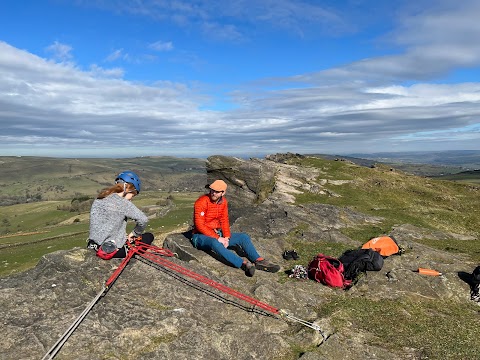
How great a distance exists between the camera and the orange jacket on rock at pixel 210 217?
15.1 meters

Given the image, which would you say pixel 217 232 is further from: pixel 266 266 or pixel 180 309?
pixel 180 309

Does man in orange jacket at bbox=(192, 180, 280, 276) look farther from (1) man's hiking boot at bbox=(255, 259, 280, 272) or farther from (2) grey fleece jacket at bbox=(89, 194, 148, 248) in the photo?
(2) grey fleece jacket at bbox=(89, 194, 148, 248)

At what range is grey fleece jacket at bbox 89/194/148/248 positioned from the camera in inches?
448

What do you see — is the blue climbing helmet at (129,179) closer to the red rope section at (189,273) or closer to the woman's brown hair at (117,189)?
the woman's brown hair at (117,189)

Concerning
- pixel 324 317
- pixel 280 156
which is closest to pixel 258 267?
pixel 324 317

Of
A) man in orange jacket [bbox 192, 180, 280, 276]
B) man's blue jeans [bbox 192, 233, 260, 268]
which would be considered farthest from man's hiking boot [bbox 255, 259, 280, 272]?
man's blue jeans [bbox 192, 233, 260, 268]

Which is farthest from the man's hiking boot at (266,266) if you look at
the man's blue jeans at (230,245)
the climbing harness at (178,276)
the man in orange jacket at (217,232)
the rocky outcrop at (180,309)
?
the climbing harness at (178,276)

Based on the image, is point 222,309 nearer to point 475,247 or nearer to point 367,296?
point 367,296

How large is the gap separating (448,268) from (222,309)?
11693mm

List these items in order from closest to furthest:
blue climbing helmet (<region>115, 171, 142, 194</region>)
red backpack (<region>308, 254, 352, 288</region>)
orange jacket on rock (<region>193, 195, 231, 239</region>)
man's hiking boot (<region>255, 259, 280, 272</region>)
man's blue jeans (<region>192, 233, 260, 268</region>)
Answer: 1. blue climbing helmet (<region>115, 171, 142, 194</region>)
2. man's blue jeans (<region>192, 233, 260, 268</region>)
3. red backpack (<region>308, 254, 352, 288</region>)
4. man's hiking boot (<region>255, 259, 280, 272</region>)
5. orange jacket on rock (<region>193, 195, 231, 239</region>)

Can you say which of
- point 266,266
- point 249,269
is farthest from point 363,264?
point 249,269

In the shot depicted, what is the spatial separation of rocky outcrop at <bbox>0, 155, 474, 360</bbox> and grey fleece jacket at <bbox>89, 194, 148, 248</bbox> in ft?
2.42

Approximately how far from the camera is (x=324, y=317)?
36.6 ft

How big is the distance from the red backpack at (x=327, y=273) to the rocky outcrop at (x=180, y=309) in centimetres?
44
